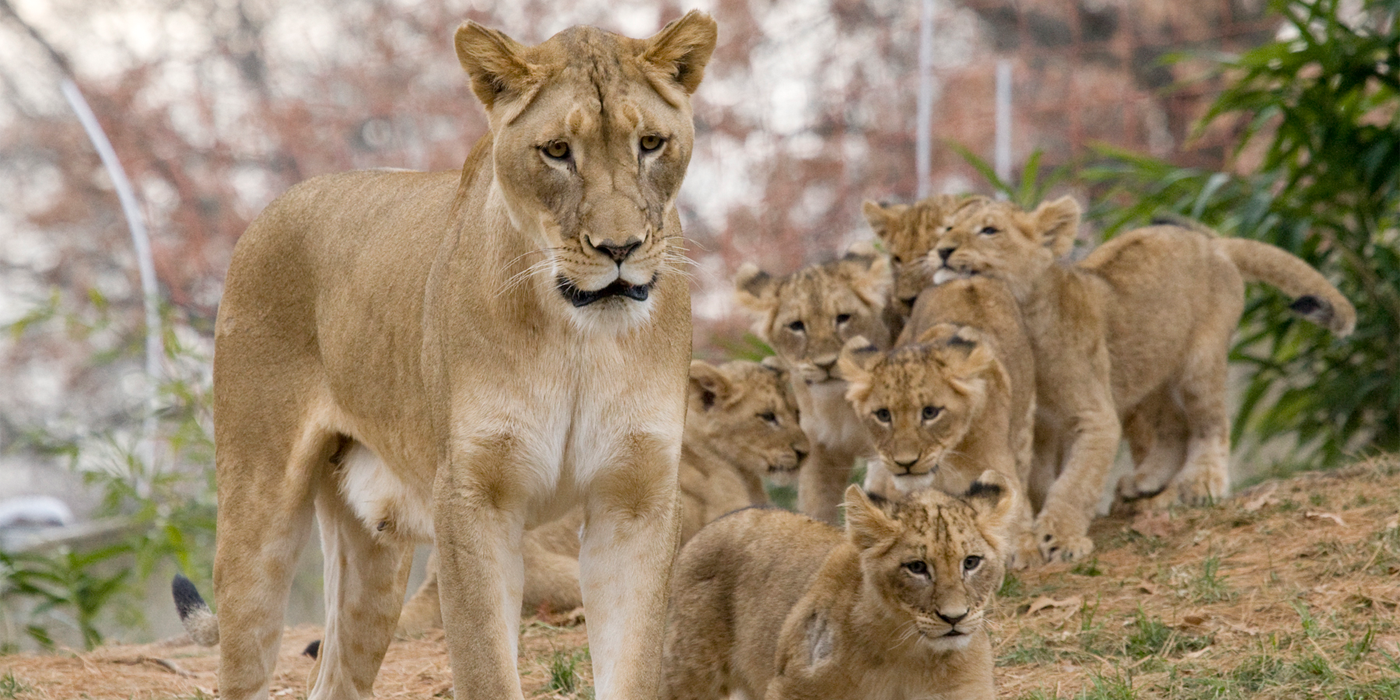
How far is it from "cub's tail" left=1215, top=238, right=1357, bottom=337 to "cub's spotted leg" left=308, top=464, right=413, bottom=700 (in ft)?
12.0

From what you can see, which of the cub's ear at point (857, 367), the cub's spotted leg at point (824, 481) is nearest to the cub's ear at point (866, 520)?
the cub's ear at point (857, 367)

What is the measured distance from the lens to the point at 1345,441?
7.54 meters

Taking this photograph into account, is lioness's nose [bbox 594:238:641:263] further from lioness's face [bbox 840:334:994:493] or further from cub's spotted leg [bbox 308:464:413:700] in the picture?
lioness's face [bbox 840:334:994:493]

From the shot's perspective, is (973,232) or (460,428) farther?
(973,232)

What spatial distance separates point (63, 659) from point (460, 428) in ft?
9.79

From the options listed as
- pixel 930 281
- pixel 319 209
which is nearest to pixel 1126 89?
pixel 930 281

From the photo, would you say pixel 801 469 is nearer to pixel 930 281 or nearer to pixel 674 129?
pixel 930 281

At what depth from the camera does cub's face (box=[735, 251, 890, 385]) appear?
546 centimetres

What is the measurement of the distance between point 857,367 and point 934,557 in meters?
1.38

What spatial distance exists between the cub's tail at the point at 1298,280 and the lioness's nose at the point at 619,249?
13.0ft

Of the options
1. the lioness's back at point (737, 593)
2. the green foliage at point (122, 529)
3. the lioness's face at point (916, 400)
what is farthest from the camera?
the green foliage at point (122, 529)

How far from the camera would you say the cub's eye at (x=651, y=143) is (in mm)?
3070

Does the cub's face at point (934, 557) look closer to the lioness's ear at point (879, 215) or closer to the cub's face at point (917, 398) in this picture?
the cub's face at point (917, 398)

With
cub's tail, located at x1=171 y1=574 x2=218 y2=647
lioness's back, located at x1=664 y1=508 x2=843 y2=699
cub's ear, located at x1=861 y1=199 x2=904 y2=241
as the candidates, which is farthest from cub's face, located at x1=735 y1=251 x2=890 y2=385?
cub's tail, located at x1=171 y1=574 x2=218 y2=647
